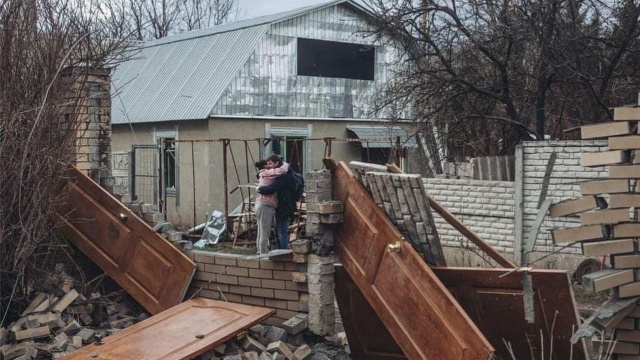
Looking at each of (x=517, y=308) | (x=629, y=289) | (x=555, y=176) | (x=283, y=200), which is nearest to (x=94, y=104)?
(x=283, y=200)

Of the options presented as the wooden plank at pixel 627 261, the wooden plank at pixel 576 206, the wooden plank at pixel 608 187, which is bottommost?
the wooden plank at pixel 627 261

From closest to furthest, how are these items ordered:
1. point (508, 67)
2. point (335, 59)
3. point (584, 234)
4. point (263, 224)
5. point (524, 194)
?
point (584, 234)
point (524, 194)
point (263, 224)
point (508, 67)
point (335, 59)

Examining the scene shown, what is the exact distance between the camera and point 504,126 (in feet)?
45.9

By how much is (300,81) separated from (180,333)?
1323cm

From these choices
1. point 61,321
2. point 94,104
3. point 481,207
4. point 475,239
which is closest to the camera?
point 475,239

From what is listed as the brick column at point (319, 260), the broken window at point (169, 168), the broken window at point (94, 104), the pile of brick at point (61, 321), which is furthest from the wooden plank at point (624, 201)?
the broken window at point (169, 168)

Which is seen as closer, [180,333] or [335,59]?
[180,333]

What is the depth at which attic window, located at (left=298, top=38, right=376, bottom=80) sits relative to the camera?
19.0 meters

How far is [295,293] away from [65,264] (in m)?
2.84

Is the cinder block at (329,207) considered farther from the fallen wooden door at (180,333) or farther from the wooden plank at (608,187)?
the wooden plank at (608,187)

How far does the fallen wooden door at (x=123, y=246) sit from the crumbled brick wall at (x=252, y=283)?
0.52 feet

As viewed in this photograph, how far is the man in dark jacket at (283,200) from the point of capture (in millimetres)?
11125

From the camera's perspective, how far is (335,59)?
768 inches

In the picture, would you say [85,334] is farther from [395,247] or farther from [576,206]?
[576,206]
